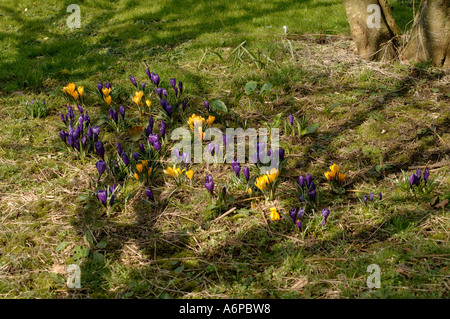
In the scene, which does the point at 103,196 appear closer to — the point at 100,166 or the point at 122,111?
the point at 100,166

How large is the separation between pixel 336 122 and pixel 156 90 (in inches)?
76.5

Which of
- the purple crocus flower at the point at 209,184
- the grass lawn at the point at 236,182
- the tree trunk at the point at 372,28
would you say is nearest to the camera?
the grass lawn at the point at 236,182

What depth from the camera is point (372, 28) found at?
4.94 m

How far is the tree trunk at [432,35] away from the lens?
4.58 m

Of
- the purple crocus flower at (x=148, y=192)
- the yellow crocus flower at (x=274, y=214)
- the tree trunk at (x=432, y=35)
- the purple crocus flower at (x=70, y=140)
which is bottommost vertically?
the yellow crocus flower at (x=274, y=214)

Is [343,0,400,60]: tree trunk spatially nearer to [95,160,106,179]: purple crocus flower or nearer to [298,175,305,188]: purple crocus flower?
[298,175,305,188]: purple crocus flower

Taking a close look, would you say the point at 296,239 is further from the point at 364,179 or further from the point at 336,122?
the point at 336,122

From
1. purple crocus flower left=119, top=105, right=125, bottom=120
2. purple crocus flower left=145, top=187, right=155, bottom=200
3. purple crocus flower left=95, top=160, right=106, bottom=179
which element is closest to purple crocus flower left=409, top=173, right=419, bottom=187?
purple crocus flower left=145, top=187, right=155, bottom=200

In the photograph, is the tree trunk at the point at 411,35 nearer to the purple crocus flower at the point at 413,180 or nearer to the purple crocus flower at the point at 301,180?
the purple crocus flower at the point at 413,180

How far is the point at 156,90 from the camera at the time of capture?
4531 millimetres

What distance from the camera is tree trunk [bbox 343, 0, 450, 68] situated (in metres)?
4.62

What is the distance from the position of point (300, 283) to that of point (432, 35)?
3.53 metres

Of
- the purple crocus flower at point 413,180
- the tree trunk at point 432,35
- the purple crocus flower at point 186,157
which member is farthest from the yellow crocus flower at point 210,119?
the tree trunk at point 432,35

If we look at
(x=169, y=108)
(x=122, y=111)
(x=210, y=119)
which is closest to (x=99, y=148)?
(x=122, y=111)
